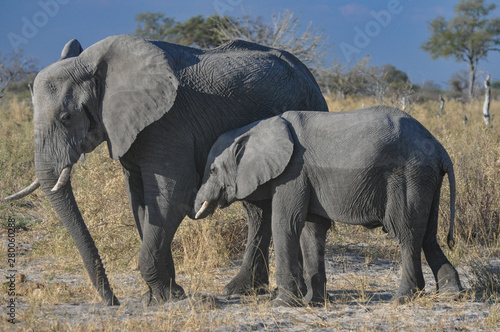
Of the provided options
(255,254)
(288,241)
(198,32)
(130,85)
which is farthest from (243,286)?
(198,32)

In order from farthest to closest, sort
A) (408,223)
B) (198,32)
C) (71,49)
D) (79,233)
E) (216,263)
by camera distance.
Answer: (198,32)
(216,263)
(71,49)
(79,233)
(408,223)

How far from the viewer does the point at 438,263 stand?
5082mm

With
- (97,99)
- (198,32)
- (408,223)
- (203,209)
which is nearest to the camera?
(408,223)

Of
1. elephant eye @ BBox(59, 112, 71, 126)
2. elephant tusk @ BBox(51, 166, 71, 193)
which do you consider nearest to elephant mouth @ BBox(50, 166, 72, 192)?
elephant tusk @ BBox(51, 166, 71, 193)

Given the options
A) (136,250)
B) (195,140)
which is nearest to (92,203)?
(136,250)

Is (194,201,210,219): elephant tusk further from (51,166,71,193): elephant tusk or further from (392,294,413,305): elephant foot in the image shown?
(392,294,413,305): elephant foot

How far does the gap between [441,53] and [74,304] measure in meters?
29.6

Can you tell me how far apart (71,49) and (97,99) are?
74cm

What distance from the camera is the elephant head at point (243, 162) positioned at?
479 centimetres

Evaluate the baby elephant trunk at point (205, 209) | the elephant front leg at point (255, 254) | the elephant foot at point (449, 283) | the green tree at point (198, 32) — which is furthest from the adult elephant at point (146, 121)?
the green tree at point (198, 32)

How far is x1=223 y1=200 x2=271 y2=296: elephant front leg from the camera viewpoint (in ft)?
18.6

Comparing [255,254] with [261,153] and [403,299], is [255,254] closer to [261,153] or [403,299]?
[261,153]

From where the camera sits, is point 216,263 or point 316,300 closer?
point 316,300

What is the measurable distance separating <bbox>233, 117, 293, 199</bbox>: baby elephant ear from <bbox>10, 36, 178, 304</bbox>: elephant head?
0.66 meters
